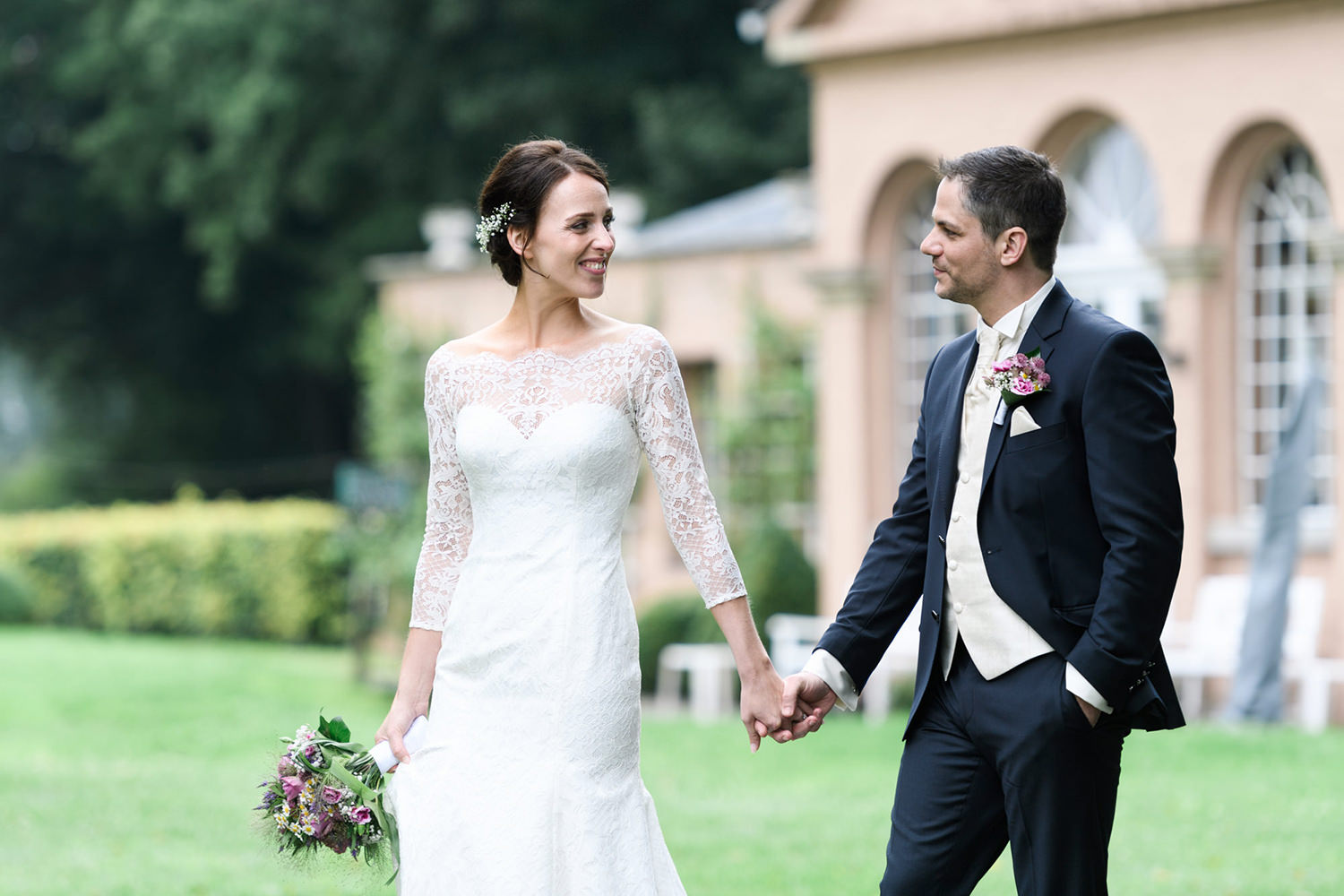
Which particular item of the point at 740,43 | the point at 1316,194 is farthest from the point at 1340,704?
the point at 740,43

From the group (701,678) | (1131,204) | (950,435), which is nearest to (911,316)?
(1131,204)

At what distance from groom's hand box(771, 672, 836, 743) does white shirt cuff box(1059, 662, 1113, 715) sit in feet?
2.41

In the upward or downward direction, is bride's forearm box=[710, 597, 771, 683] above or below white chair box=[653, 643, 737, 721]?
above

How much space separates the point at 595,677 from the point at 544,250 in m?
0.98

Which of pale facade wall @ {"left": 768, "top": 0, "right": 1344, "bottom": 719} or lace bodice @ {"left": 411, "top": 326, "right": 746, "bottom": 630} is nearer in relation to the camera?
lace bodice @ {"left": 411, "top": 326, "right": 746, "bottom": 630}

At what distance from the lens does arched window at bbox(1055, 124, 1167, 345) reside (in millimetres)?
14859

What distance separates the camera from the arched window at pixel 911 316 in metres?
16.2

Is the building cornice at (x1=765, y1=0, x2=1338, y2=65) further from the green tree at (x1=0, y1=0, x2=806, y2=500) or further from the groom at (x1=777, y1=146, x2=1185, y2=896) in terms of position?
the green tree at (x1=0, y1=0, x2=806, y2=500)

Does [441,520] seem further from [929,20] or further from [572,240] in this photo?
[929,20]

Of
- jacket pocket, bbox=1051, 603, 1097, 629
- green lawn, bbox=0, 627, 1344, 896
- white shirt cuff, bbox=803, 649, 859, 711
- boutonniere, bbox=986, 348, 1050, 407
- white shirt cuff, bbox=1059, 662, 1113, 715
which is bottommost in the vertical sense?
green lawn, bbox=0, 627, 1344, 896

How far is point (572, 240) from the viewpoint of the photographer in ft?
15.0

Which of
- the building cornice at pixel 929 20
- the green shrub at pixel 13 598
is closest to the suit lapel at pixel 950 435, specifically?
the building cornice at pixel 929 20

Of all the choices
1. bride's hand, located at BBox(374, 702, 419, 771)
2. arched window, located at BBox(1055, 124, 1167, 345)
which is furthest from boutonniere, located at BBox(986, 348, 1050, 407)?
arched window, located at BBox(1055, 124, 1167, 345)

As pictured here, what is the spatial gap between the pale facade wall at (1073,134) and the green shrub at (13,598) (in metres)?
14.5
